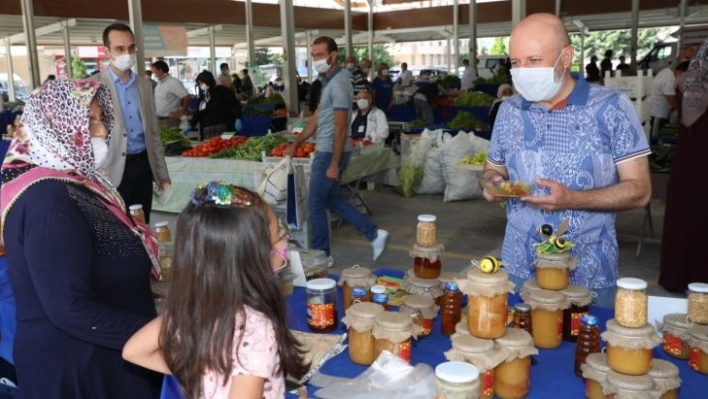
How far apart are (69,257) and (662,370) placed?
1.41m

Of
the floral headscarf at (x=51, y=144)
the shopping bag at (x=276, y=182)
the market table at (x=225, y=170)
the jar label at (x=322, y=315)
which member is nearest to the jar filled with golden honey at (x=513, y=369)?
the jar label at (x=322, y=315)

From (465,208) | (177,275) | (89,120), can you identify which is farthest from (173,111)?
(177,275)

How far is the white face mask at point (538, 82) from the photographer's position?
6.98ft

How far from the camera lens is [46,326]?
5.51ft

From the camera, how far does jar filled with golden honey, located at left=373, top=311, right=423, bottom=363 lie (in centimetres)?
172

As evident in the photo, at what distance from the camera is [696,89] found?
151 inches

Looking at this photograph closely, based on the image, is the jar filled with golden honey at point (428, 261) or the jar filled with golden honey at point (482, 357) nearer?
the jar filled with golden honey at point (482, 357)

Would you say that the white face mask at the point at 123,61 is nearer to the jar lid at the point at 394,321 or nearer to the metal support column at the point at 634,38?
the jar lid at the point at 394,321

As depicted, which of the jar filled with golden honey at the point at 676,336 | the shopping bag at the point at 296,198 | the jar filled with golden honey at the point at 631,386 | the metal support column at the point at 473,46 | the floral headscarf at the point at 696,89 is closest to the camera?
the jar filled with golden honey at the point at 631,386

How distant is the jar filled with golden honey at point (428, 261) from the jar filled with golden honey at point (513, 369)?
608 mm

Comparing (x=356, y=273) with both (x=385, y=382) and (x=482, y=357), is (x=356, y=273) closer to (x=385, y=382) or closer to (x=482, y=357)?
(x=385, y=382)

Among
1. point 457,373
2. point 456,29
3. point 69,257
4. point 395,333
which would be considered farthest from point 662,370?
point 456,29

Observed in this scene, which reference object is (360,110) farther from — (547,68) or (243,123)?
(547,68)

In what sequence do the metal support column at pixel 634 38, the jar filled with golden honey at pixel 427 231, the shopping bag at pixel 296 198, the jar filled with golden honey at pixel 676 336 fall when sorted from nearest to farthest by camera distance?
the jar filled with golden honey at pixel 676 336 < the jar filled with golden honey at pixel 427 231 < the shopping bag at pixel 296 198 < the metal support column at pixel 634 38
